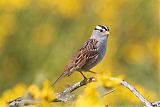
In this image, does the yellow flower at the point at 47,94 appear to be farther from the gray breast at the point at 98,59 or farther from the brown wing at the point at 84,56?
the gray breast at the point at 98,59

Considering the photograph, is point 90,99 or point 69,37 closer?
point 90,99

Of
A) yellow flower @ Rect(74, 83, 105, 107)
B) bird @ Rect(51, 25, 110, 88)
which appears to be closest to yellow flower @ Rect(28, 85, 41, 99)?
yellow flower @ Rect(74, 83, 105, 107)

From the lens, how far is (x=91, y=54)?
5.18 m

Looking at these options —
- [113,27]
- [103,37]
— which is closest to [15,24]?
[113,27]

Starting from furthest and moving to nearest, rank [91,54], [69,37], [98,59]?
[69,37]
[91,54]
[98,59]

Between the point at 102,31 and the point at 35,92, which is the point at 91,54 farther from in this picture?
the point at 35,92

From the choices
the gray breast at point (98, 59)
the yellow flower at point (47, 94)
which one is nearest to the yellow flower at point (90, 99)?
the yellow flower at point (47, 94)

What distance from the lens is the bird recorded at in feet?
16.5

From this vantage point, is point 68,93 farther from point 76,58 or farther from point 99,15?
point 99,15

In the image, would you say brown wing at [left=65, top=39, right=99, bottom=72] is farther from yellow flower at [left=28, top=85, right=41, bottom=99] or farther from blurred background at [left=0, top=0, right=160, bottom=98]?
yellow flower at [left=28, top=85, right=41, bottom=99]

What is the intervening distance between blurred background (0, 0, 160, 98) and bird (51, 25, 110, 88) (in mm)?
2046

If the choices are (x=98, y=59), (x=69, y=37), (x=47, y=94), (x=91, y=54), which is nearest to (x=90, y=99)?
(x=47, y=94)

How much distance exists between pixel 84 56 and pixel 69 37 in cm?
325

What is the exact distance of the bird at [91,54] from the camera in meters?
5.02
